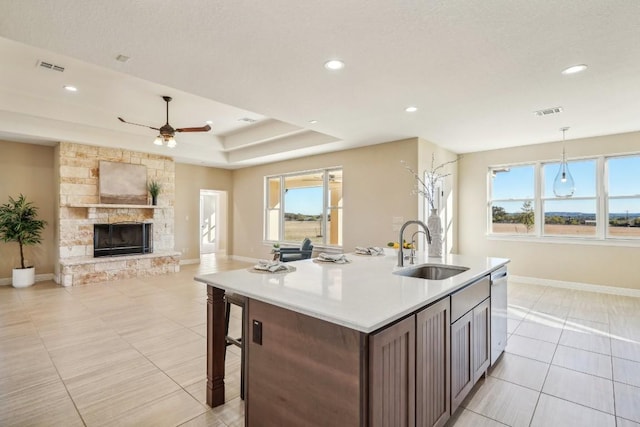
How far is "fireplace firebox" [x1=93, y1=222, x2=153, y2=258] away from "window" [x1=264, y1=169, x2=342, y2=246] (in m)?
2.84

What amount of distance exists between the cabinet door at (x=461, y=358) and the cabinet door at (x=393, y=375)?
54 cm

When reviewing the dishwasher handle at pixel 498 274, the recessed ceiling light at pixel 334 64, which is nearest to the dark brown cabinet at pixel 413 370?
the dishwasher handle at pixel 498 274

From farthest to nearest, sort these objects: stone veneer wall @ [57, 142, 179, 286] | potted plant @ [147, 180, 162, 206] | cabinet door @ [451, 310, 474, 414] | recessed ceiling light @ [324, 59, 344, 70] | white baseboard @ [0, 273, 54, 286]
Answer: potted plant @ [147, 180, 162, 206] < stone veneer wall @ [57, 142, 179, 286] < white baseboard @ [0, 273, 54, 286] < recessed ceiling light @ [324, 59, 344, 70] < cabinet door @ [451, 310, 474, 414]

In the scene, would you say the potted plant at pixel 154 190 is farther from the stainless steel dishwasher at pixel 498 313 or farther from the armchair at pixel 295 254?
the stainless steel dishwasher at pixel 498 313

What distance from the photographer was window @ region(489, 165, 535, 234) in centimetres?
618

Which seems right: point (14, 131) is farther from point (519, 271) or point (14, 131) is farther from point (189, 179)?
point (519, 271)

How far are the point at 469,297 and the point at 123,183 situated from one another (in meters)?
7.10

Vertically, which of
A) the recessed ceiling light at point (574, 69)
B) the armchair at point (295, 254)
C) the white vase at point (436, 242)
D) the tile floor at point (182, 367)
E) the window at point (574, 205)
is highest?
the recessed ceiling light at point (574, 69)

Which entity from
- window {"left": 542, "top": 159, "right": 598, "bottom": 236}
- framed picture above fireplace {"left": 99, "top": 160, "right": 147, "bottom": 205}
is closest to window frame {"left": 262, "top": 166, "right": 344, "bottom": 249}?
framed picture above fireplace {"left": 99, "top": 160, "right": 147, "bottom": 205}

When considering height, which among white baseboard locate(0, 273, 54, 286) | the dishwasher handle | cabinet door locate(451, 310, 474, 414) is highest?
the dishwasher handle

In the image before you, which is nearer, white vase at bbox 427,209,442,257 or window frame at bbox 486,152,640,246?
white vase at bbox 427,209,442,257

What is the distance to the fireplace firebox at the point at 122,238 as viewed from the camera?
656 centimetres

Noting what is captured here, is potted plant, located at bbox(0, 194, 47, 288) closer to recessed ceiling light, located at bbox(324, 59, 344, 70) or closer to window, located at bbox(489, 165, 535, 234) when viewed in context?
recessed ceiling light, located at bbox(324, 59, 344, 70)

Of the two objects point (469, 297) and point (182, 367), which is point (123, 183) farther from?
point (469, 297)
